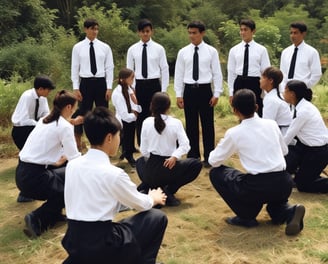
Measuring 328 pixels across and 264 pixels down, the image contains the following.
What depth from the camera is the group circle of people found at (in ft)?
10.4

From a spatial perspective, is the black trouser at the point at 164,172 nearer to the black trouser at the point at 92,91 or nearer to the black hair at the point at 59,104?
the black hair at the point at 59,104

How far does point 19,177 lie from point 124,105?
216 centimetres

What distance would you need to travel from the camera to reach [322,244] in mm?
4203

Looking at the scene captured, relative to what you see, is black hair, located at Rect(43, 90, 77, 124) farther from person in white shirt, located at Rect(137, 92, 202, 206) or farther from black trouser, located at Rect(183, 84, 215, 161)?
black trouser, located at Rect(183, 84, 215, 161)

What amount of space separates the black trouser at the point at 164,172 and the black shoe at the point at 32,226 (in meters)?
1.22

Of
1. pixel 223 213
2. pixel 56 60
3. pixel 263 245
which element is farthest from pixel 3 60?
pixel 263 245

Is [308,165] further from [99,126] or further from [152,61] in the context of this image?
[99,126]

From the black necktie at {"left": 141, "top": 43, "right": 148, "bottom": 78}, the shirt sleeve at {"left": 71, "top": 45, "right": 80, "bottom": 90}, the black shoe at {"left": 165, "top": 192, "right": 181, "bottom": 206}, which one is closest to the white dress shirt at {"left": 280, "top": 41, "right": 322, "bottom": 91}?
the black necktie at {"left": 141, "top": 43, "right": 148, "bottom": 78}

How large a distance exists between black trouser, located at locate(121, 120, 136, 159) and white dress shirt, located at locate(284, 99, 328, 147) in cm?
231

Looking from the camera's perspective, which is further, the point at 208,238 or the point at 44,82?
the point at 44,82

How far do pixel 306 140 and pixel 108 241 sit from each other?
121 inches

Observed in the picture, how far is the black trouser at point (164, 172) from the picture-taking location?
5035 mm

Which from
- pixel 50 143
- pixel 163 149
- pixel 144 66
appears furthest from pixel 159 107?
pixel 144 66

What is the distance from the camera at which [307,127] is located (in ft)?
17.5
